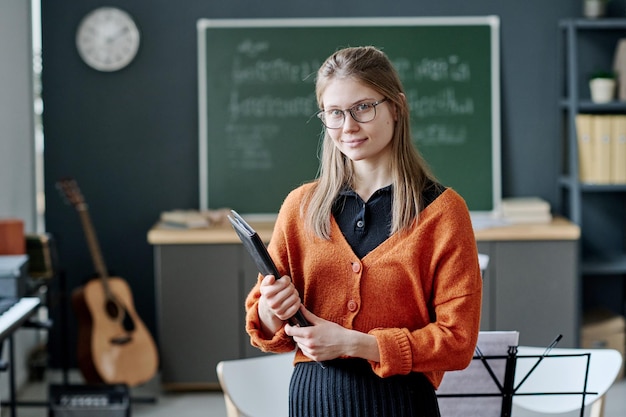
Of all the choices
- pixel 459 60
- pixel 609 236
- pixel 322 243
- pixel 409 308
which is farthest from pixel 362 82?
pixel 609 236

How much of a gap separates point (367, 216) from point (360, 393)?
1.03 ft

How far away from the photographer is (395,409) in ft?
5.35

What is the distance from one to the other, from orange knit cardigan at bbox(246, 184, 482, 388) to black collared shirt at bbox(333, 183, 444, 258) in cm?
2

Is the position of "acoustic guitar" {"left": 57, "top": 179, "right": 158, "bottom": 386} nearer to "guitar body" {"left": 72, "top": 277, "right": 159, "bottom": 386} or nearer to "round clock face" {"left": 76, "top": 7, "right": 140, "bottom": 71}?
"guitar body" {"left": 72, "top": 277, "right": 159, "bottom": 386}

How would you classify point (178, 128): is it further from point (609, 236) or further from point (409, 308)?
point (409, 308)

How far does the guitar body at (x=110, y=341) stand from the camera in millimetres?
4066

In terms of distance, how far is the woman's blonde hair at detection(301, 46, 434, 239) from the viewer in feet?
5.29

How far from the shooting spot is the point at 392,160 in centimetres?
166

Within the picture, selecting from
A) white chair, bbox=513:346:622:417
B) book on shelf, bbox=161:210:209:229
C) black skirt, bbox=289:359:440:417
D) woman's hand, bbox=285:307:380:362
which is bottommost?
white chair, bbox=513:346:622:417

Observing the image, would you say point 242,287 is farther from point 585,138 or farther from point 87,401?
point 585,138

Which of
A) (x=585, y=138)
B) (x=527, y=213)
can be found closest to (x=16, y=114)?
(x=527, y=213)

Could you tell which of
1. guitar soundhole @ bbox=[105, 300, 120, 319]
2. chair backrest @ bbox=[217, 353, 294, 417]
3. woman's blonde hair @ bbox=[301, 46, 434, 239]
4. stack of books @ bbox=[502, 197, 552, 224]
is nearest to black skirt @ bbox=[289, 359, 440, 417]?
woman's blonde hair @ bbox=[301, 46, 434, 239]

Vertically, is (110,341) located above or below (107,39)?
below

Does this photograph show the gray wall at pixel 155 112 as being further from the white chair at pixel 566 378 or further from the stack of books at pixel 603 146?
the white chair at pixel 566 378
